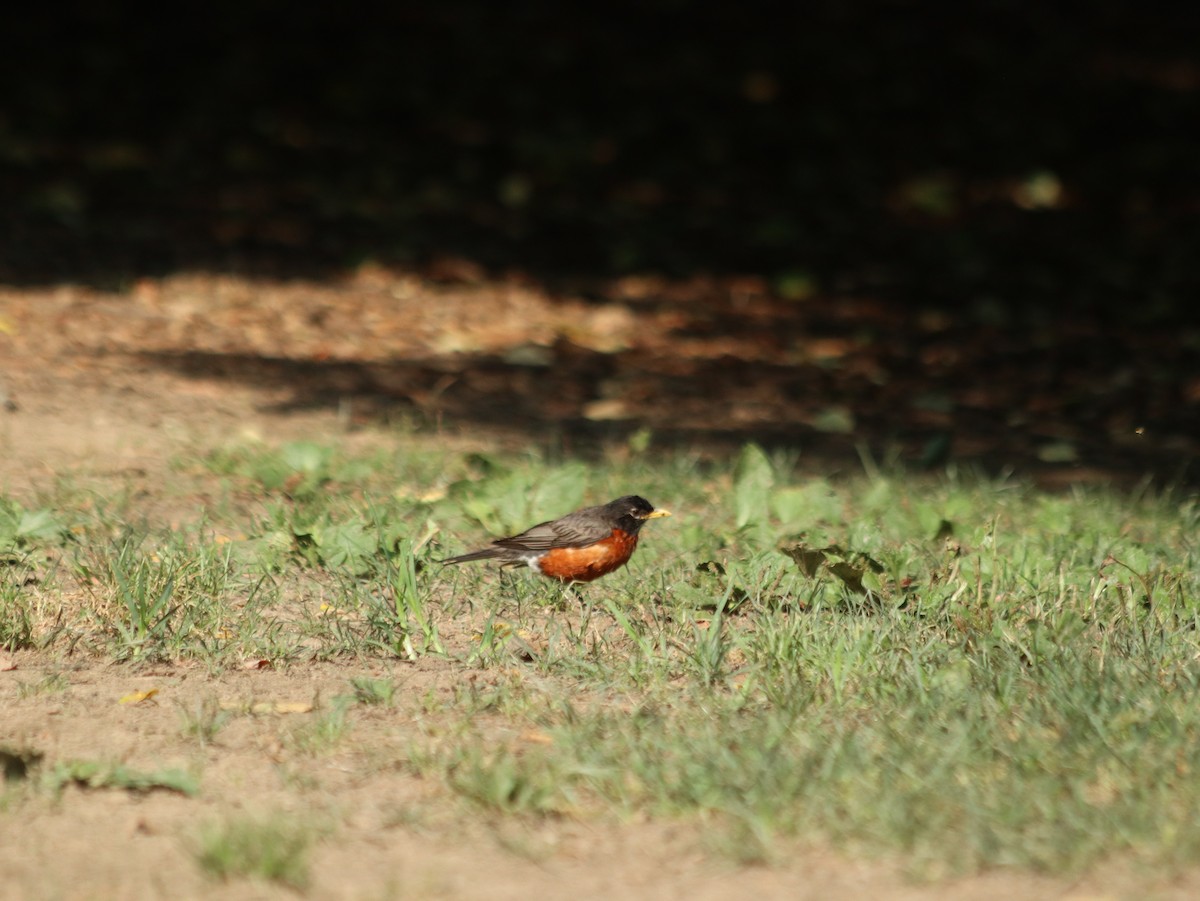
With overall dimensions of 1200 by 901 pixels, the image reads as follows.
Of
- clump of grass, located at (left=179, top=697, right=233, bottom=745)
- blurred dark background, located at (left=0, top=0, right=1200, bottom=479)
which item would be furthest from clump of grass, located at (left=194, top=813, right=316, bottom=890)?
blurred dark background, located at (left=0, top=0, right=1200, bottom=479)

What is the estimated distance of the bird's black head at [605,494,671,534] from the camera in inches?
184

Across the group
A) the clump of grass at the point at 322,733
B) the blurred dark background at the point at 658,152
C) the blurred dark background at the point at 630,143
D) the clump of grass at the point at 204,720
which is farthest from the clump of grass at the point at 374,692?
the blurred dark background at the point at 630,143

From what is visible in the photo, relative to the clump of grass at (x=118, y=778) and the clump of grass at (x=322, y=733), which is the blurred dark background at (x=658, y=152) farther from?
the clump of grass at (x=118, y=778)

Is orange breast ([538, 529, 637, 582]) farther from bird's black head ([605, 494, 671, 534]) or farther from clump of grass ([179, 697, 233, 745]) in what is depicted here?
clump of grass ([179, 697, 233, 745])

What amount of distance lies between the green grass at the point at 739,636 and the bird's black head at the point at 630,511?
0.20 meters

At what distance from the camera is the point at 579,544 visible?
15.1 feet

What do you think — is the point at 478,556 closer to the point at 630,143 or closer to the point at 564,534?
the point at 564,534

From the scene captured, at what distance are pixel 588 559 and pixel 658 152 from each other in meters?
8.92

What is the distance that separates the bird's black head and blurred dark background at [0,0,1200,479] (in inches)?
164

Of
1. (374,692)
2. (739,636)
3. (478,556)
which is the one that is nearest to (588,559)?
(478,556)

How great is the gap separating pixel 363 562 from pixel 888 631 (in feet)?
5.35

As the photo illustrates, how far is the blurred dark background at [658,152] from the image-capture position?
10.4 metres

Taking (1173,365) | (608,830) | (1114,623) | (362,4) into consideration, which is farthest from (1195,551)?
(362,4)

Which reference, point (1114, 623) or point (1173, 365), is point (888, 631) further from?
point (1173, 365)
